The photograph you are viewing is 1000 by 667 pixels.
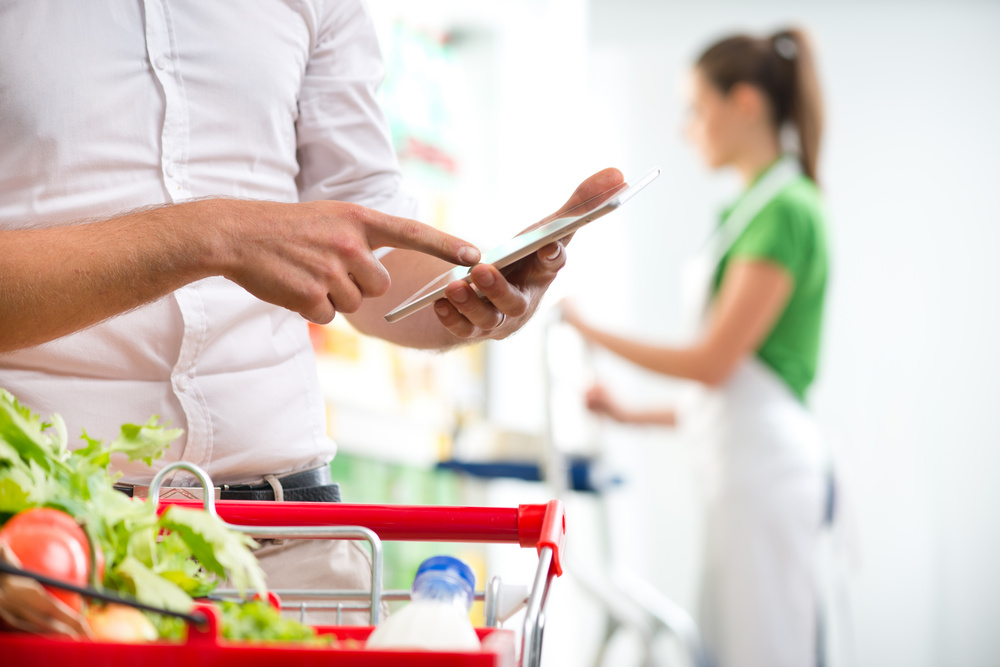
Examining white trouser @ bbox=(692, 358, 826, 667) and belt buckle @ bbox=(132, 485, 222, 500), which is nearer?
belt buckle @ bbox=(132, 485, 222, 500)

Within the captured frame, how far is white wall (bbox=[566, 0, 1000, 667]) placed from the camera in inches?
136

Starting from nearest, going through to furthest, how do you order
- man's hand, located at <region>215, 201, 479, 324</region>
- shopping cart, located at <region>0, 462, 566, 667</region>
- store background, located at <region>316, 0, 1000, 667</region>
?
shopping cart, located at <region>0, 462, 566, 667</region> < man's hand, located at <region>215, 201, 479, 324</region> < store background, located at <region>316, 0, 1000, 667</region>

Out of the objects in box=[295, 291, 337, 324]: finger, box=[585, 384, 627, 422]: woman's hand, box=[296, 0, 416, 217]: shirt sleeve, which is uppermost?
box=[296, 0, 416, 217]: shirt sleeve

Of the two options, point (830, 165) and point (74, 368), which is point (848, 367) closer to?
point (830, 165)

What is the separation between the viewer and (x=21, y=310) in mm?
594

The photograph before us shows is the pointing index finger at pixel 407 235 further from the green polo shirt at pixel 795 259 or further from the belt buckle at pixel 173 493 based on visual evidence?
the green polo shirt at pixel 795 259

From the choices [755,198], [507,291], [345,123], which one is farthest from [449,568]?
[755,198]

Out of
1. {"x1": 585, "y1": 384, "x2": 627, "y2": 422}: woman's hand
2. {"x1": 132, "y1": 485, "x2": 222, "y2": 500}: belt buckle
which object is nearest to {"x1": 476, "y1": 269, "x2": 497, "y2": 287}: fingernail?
{"x1": 132, "y1": 485, "x2": 222, "y2": 500}: belt buckle

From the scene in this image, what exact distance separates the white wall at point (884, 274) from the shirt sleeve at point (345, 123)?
8.64 feet

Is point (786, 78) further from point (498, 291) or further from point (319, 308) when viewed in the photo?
point (319, 308)

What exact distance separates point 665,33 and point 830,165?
2.76ft

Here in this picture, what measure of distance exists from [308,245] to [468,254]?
11 centimetres

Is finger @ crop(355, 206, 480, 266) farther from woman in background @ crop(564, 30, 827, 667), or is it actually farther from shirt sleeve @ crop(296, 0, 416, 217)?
woman in background @ crop(564, 30, 827, 667)

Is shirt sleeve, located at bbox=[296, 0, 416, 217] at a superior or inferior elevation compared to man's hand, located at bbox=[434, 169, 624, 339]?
superior
